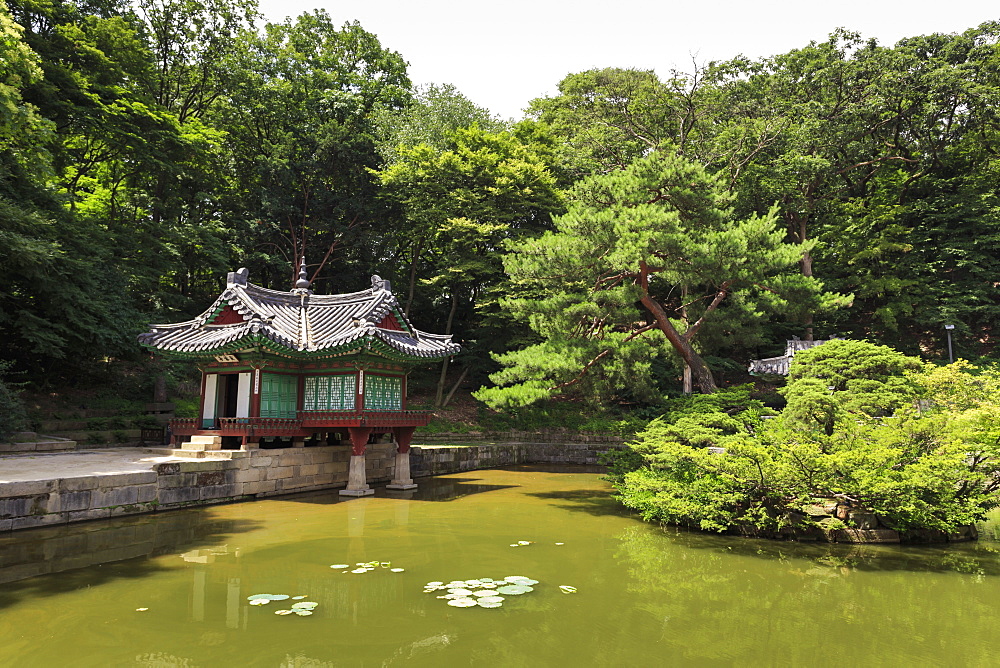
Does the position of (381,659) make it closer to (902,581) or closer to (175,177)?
(902,581)

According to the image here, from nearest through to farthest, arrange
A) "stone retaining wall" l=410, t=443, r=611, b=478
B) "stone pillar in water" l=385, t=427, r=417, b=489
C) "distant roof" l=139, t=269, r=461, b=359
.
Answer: "distant roof" l=139, t=269, r=461, b=359 → "stone pillar in water" l=385, t=427, r=417, b=489 → "stone retaining wall" l=410, t=443, r=611, b=478

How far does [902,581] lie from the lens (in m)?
7.91

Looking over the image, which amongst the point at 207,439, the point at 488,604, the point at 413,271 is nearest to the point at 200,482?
the point at 207,439

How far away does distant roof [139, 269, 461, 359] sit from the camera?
14445mm

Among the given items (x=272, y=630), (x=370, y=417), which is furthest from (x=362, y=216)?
(x=272, y=630)

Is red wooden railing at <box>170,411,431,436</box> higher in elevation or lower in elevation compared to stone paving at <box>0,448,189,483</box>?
higher

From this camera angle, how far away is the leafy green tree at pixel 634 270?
13.0m

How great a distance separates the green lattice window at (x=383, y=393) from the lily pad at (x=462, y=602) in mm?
9412

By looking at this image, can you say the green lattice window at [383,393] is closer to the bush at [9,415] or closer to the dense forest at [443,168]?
the dense forest at [443,168]

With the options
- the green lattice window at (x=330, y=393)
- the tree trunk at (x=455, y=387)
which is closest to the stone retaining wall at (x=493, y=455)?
the green lattice window at (x=330, y=393)

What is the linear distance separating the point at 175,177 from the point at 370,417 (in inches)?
752

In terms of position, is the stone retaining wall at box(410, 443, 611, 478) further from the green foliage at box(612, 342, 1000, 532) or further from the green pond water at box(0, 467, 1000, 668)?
the green foliage at box(612, 342, 1000, 532)

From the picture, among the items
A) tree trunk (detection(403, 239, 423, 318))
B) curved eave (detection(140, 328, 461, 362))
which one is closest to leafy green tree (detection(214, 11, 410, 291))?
tree trunk (detection(403, 239, 423, 318))

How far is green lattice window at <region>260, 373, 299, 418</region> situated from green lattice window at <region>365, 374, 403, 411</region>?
80.9 inches
